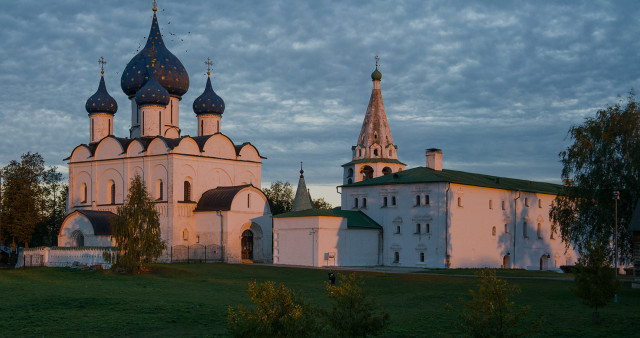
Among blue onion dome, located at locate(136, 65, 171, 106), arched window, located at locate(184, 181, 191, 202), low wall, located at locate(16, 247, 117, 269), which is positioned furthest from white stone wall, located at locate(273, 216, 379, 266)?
low wall, located at locate(16, 247, 117, 269)

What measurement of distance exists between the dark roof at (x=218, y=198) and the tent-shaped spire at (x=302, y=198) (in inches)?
172

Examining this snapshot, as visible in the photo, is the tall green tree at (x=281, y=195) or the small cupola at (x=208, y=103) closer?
the small cupola at (x=208, y=103)

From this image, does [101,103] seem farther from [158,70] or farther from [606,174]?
[606,174]

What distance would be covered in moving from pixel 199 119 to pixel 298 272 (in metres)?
19.3

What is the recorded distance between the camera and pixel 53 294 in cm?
2603

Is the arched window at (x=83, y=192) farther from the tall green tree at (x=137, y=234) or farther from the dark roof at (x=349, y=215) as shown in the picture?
the tall green tree at (x=137, y=234)

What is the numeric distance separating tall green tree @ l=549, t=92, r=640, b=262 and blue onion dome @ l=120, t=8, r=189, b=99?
91.2ft

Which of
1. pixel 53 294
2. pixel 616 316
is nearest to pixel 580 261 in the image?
pixel 616 316

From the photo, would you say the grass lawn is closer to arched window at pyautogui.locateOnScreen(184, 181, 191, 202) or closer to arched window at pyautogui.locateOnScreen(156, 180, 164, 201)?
arched window at pyautogui.locateOnScreen(156, 180, 164, 201)

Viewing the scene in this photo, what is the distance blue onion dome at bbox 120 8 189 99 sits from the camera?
5225 centimetres

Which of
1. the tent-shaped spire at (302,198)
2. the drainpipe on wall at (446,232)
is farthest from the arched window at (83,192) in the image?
the drainpipe on wall at (446,232)

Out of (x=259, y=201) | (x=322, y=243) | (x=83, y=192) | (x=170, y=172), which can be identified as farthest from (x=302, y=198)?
(x=83, y=192)

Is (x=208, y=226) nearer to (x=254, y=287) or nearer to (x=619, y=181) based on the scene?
(x=619, y=181)

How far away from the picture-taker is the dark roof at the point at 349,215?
44938 mm
